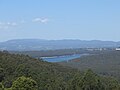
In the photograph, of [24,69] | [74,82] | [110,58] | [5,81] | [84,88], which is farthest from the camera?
[110,58]

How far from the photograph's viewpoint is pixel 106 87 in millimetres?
40688

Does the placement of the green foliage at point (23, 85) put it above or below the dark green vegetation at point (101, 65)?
above

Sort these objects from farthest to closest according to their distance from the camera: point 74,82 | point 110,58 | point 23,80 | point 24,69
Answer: point 110,58
point 24,69
point 74,82
point 23,80

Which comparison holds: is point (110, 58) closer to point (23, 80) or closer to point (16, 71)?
point (16, 71)

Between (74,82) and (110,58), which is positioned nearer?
(74,82)

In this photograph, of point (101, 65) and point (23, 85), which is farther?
point (101, 65)

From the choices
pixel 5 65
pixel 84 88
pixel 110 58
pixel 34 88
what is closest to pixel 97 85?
pixel 84 88

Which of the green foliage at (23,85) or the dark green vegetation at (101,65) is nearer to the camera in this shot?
the green foliage at (23,85)

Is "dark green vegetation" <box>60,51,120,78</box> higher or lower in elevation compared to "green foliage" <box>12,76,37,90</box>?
lower

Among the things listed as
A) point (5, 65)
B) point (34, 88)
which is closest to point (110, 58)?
point (5, 65)

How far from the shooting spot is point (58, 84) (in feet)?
148

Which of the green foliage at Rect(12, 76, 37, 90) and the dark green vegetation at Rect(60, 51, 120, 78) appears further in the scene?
the dark green vegetation at Rect(60, 51, 120, 78)

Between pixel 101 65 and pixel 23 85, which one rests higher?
pixel 23 85

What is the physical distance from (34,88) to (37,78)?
16.7 meters
